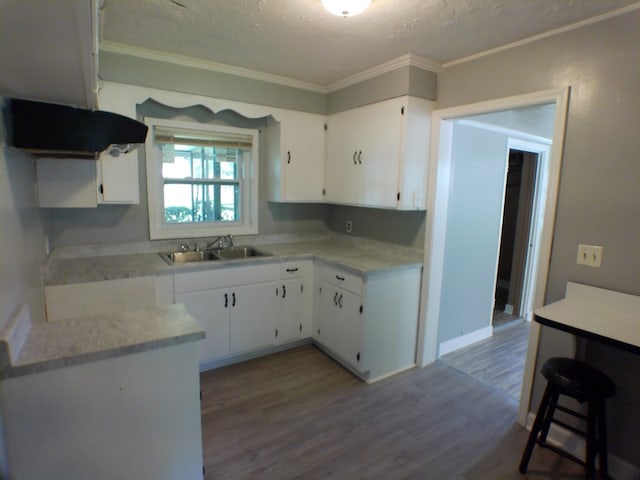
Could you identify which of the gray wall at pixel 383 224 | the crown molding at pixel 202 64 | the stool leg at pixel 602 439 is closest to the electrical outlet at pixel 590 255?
the stool leg at pixel 602 439

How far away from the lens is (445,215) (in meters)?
2.92

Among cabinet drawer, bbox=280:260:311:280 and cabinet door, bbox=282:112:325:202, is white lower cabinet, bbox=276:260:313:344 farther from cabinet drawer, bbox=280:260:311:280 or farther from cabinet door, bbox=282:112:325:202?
cabinet door, bbox=282:112:325:202

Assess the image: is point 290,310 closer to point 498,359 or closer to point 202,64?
point 498,359

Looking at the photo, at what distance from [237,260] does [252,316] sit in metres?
0.51

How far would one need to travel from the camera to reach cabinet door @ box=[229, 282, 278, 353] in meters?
2.90

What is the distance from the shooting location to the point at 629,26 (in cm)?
178

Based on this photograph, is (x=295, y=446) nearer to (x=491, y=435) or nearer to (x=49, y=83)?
(x=491, y=435)

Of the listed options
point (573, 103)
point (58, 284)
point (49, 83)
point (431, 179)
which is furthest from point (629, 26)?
point (58, 284)

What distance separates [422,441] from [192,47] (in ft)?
9.97

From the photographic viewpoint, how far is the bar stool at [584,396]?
1.72 metres

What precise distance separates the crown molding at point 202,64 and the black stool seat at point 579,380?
2899mm

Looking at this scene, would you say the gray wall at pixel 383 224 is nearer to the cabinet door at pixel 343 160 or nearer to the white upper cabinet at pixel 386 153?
the white upper cabinet at pixel 386 153

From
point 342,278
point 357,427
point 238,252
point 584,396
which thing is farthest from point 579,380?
point 238,252

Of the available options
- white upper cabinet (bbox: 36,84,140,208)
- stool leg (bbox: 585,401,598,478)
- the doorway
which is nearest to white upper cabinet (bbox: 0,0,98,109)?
white upper cabinet (bbox: 36,84,140,208)
